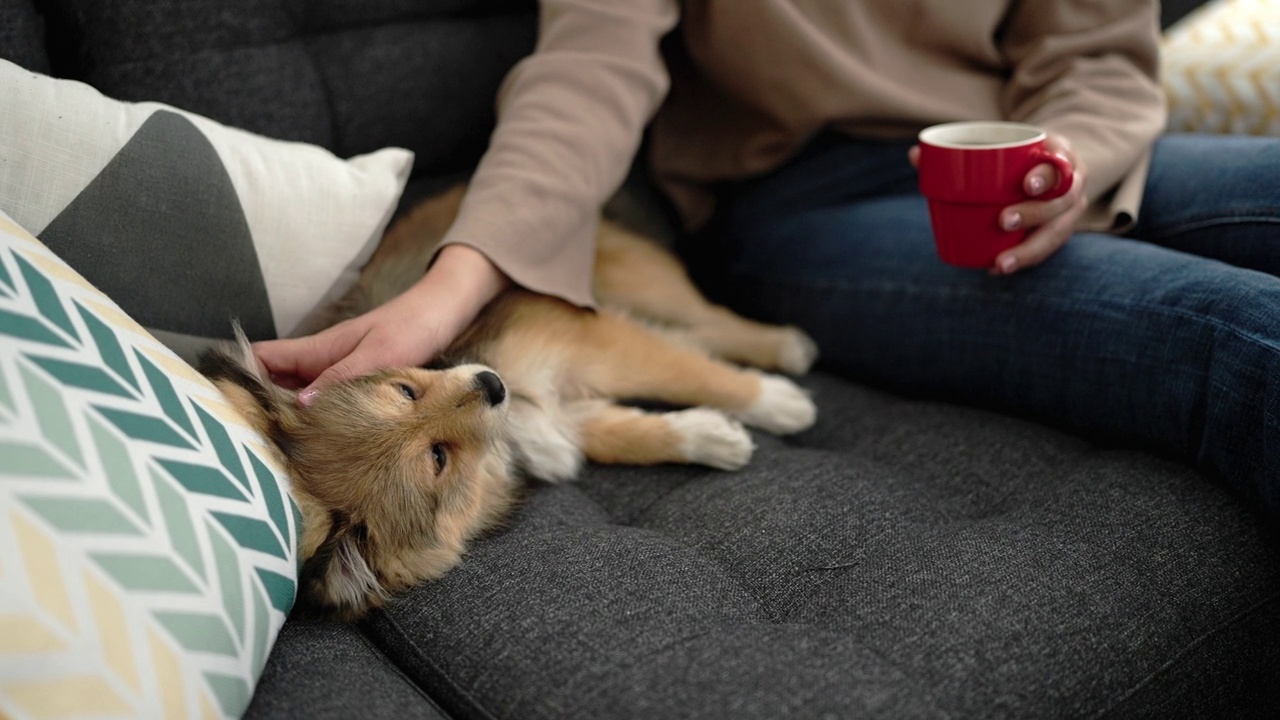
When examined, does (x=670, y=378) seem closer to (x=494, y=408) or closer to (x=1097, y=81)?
(x=494, y=408)

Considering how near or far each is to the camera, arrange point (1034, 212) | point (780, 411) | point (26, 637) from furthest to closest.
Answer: point (780, 411) < point (1034, 212) < point (26, 637)

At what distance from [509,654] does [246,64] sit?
A: 114cm

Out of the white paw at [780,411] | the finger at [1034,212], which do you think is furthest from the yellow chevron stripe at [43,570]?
the finger at [1034,212]

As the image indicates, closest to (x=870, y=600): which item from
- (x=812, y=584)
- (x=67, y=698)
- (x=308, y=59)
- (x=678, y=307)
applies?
(x=812, y=584)

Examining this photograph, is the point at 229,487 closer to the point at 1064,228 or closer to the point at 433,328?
the point at 433,328

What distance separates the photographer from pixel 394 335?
4.13 feet

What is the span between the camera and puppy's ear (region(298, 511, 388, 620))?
1.14m

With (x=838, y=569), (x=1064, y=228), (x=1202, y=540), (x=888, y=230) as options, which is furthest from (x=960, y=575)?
(x=888, y=230)

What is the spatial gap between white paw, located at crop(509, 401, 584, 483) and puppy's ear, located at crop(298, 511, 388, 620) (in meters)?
0.36

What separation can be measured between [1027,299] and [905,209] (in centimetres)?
35

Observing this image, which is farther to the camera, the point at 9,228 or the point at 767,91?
the point at 767,91

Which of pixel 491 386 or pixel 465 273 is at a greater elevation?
pixel 465 273

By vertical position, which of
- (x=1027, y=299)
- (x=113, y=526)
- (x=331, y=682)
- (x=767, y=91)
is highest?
(x=767, y=91)

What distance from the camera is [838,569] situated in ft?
3.77
